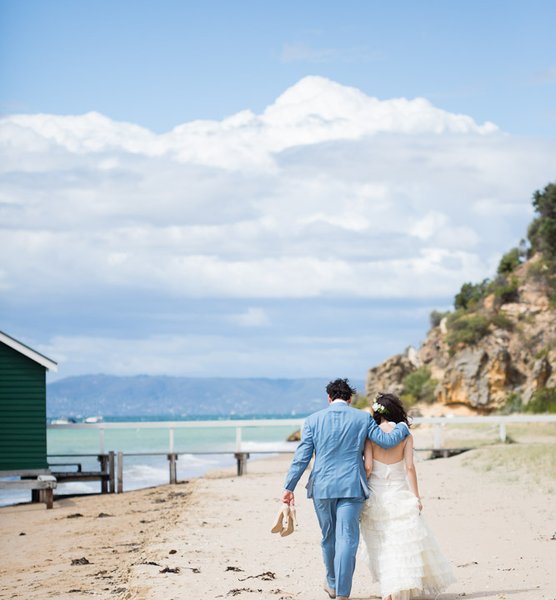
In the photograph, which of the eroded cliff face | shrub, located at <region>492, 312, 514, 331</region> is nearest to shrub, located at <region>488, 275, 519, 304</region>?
the eroded cliff face

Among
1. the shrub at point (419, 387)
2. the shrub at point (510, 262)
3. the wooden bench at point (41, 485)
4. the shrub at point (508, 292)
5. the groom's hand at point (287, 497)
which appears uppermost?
the shrub at point (510, 262)

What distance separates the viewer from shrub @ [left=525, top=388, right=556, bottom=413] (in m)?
44.4

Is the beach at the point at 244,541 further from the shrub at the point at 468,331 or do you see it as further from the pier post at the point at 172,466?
the shrub at the point at 468,331

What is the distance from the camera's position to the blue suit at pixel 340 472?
9.36m

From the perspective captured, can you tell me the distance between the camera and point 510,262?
65.1 m

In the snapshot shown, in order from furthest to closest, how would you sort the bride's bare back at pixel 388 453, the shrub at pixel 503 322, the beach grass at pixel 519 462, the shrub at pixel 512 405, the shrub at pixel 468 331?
the shrub at pixel 503 322, the shrub at pixel 468 331, the shrub at pixel 512 405, the beach grass at pixel 519 462, the bride's bare back at pixel 388 453

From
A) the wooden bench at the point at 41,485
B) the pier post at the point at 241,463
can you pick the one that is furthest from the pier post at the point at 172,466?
the wooden bench at the point at 41,485

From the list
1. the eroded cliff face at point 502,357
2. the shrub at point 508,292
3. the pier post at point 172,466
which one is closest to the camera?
the pier post at point 172,466

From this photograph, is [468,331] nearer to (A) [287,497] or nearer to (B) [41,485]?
(B) [41,485]

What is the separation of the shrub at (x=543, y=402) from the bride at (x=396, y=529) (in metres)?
35.8

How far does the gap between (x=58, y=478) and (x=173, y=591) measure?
55.1 ft

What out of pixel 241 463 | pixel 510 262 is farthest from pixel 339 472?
pixel 510 262

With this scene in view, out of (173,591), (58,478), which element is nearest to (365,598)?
(173,591)

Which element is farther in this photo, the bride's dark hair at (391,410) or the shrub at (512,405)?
the shrub at (512,405)
